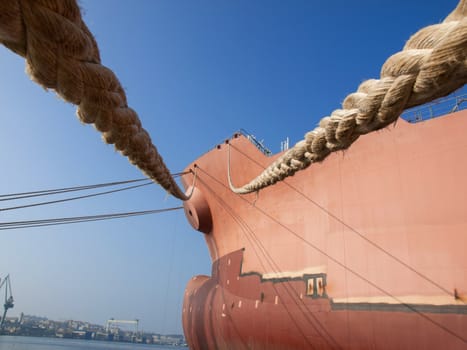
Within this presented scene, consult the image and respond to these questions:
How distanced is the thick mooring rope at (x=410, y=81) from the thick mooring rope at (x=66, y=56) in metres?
1.06

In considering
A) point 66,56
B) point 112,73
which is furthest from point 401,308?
point 66,56

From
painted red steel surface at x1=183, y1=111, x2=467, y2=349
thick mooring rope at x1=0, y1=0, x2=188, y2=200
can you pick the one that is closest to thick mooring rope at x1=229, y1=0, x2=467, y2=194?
thick mooring rope at x1=0, y1=0, x2=188, y2=200

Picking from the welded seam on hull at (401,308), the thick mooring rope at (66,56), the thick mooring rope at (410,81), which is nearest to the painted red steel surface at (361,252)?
the welded seam on hull at (401,308)

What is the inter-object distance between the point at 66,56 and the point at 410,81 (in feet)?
4.00

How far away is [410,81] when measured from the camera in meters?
1.22

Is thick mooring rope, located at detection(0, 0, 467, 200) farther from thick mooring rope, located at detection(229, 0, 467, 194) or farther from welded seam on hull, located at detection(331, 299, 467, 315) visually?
welded seam on hull, located at detection(331, 299, 467, 315)

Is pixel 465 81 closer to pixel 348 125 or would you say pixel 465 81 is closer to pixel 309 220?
pixel 348 125

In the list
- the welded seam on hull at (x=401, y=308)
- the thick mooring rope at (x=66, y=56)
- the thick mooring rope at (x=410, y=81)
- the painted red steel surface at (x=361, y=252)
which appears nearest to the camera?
the thick mooring rope at (x=66, y=56)

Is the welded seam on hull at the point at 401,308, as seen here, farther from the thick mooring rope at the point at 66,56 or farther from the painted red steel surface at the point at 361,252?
the thick mooring rope at the point at 66,56

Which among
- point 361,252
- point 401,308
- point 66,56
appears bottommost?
point 401,308

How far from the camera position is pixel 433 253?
500 cm

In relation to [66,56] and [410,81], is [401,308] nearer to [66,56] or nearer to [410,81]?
[410,81]

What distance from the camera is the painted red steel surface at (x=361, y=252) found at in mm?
4902

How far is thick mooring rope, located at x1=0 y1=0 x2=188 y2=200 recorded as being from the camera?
2.95 feet
